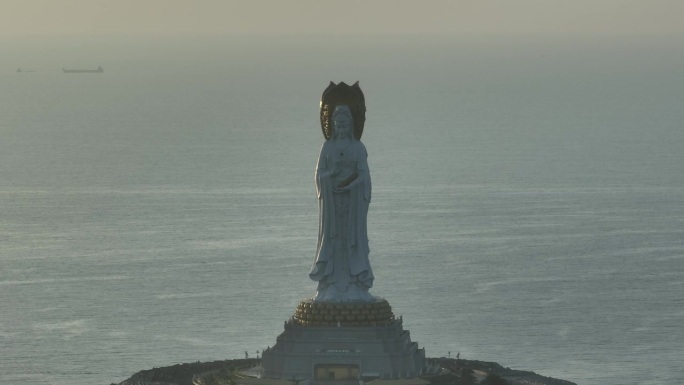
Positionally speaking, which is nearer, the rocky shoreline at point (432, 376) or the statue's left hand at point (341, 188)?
the rocky shoreline at point (432, 376)

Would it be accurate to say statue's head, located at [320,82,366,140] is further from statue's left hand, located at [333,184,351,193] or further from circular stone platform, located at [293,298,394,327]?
circular stone platform, located at [293,298,394,327]

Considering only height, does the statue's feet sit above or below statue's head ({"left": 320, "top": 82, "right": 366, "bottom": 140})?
below

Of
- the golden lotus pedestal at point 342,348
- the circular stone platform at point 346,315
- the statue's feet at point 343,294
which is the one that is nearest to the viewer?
the golden lotus pedestal at point 342,348

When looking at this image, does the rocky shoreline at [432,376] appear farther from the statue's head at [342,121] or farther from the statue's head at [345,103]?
the statue's head at [345,103]

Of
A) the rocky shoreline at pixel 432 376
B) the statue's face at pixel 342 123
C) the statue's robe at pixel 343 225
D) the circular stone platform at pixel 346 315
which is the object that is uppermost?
the statue's face at pixel 342 123

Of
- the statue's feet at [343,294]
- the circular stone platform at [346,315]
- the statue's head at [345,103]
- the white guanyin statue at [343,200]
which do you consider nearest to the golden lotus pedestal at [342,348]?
the circular stone platform at [346,315]

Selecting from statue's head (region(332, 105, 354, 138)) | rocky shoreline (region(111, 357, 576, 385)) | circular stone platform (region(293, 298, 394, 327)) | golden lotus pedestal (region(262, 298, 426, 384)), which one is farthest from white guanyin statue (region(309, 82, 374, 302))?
rocky shoreline (region(111, 357, 576, 385))

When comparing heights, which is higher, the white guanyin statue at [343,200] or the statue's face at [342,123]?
the statue's face at [342,123]
